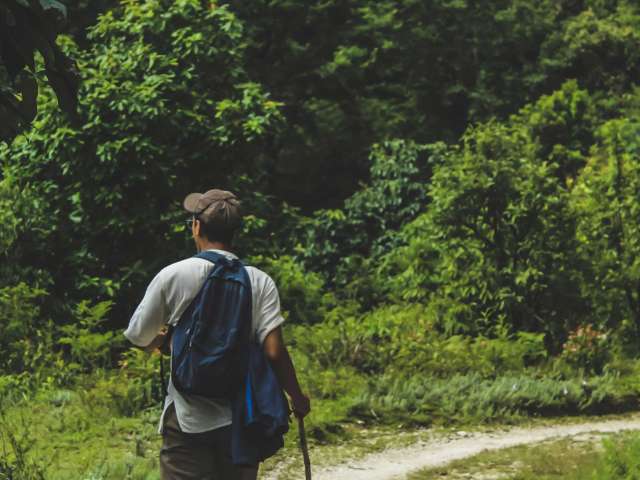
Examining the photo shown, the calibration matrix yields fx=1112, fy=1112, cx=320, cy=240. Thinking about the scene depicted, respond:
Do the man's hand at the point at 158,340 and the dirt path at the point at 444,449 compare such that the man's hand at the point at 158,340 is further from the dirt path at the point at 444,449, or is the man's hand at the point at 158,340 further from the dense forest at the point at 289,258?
the dense forest at the point at 289,258

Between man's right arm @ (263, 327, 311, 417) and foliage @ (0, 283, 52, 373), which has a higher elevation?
man's right arm @ (263, 327, 311, 417)

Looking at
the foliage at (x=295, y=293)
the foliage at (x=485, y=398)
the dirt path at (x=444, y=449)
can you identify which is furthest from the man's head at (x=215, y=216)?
the foliage at (x=295, y=293)

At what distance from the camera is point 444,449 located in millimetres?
9023

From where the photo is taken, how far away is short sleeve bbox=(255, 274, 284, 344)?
427cm

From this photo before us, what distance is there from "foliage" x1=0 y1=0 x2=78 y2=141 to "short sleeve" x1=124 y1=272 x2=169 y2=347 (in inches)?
40.7

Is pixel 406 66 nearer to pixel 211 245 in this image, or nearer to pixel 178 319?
pixel 211 245

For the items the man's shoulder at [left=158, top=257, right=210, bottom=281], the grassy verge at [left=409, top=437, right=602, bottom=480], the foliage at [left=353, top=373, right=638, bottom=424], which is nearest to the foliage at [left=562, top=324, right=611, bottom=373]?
the foliage at [left=353, top=373, right=638, bottom=424]

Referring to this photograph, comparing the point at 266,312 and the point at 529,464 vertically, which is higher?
the point at 266,312

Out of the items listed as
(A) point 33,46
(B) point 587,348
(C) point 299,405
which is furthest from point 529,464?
(A) point 33,46

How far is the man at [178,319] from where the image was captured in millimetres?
4195

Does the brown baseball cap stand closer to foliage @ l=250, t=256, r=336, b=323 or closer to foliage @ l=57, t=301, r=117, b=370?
foliage @ l=57, t=301, r=117, b=370

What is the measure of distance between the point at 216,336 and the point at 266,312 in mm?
233

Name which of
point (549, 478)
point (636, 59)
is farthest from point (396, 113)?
point (549, 478)

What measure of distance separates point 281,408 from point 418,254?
29.5 ft
